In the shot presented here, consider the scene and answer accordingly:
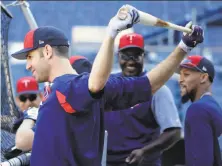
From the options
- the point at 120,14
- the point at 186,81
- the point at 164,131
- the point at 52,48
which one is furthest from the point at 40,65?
the point at 164,131

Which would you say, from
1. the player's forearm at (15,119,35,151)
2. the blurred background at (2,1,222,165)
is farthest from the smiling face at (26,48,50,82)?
the blurred background at (2,1,222,165)

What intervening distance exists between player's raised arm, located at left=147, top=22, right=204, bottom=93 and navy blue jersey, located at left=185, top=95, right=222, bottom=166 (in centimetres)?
87

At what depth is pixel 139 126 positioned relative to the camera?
4246 mm

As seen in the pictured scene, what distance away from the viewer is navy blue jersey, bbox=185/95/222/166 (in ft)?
11.4

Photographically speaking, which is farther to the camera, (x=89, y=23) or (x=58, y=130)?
(x=89, y=23)

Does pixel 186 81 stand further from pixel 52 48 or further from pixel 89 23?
pixel 89 23

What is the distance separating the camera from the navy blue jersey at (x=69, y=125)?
8.36 feet

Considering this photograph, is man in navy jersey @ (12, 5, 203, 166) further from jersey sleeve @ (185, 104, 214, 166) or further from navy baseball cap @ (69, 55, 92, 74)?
navy baseball cap @ (69, 55, 92, 74)

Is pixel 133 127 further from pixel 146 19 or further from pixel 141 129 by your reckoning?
pixel 146 19

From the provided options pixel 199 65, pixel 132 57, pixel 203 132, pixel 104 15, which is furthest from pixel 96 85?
pixel 104 15

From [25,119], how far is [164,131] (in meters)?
1.35

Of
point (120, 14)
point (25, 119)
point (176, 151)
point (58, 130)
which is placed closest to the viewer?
point (120, 14)

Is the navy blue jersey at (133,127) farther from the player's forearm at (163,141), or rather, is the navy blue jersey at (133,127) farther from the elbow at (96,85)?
the elbow at (96,85)

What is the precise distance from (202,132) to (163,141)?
83 centimetres
